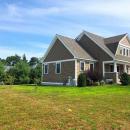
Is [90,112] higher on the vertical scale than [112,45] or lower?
lower

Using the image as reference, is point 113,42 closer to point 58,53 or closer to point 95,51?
point 95,51

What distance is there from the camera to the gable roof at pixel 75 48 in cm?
3322

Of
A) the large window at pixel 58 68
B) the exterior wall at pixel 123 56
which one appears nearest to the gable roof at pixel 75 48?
the large window at pixel 58 68

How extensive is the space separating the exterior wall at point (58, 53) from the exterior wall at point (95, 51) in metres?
4.21

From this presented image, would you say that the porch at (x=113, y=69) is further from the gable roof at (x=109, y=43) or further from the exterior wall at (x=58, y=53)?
the exterior wall at (x=58, y=53)

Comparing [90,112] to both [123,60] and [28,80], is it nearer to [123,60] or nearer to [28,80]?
[123,60]

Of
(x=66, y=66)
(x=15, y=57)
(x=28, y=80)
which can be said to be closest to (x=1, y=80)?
(x=28, y=80)

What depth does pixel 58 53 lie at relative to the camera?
3525 cm

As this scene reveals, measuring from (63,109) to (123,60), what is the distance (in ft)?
85.3

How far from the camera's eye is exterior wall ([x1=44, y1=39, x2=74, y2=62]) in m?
33.6

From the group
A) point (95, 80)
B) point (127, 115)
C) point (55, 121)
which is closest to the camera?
point (55, 121)

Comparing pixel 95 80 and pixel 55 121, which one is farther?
pixel 95 80

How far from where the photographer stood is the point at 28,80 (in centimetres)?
4656

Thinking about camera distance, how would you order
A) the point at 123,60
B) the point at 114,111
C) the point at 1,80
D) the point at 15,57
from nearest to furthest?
the point at 114,111 < the point at 123,60 < the point at 1,80 < the point at 15,57
